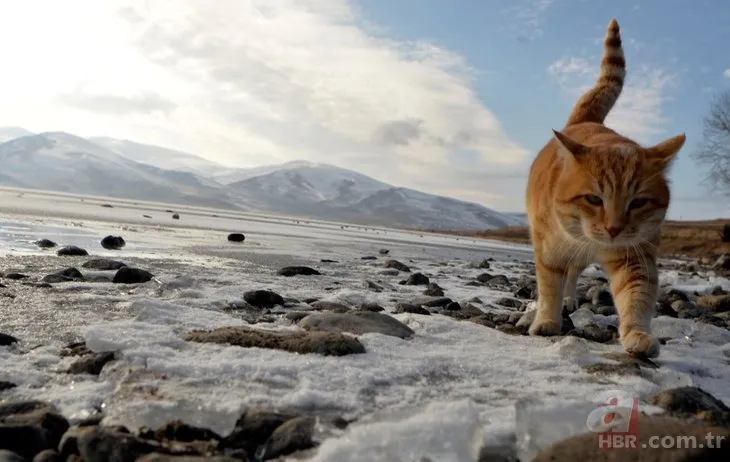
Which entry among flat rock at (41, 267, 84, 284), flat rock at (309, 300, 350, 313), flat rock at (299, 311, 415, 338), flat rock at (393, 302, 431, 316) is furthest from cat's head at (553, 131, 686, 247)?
flat rock at (41, 267, 84, 284)

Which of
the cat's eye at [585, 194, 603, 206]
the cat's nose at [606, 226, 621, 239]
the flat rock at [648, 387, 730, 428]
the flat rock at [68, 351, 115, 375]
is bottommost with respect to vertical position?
the flat rock at [68, 351, 115, 375]

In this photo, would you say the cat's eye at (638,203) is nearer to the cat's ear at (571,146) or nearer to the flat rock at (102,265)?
the cat's ear at (571,146)

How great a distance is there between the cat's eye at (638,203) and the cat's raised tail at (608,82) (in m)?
2.16

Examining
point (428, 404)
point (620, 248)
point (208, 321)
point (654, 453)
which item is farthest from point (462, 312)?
point (654, 453)

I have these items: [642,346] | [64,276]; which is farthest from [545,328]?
[64,276]

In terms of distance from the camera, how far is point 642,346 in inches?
125

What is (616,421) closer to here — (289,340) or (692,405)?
(692,405)

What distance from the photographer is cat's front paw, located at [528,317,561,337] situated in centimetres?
397

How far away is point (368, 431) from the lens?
1.80 metres

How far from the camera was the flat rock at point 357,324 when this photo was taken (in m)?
3.32

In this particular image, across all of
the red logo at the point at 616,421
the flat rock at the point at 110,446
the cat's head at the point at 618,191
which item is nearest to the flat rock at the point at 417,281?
the cat's head at the point at 618,191

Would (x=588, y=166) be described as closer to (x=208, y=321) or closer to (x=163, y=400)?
(x=208, y=321)

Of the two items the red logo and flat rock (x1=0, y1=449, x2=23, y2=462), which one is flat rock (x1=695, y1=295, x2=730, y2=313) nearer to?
the red logo

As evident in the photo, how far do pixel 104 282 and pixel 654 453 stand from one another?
456 centimetres
